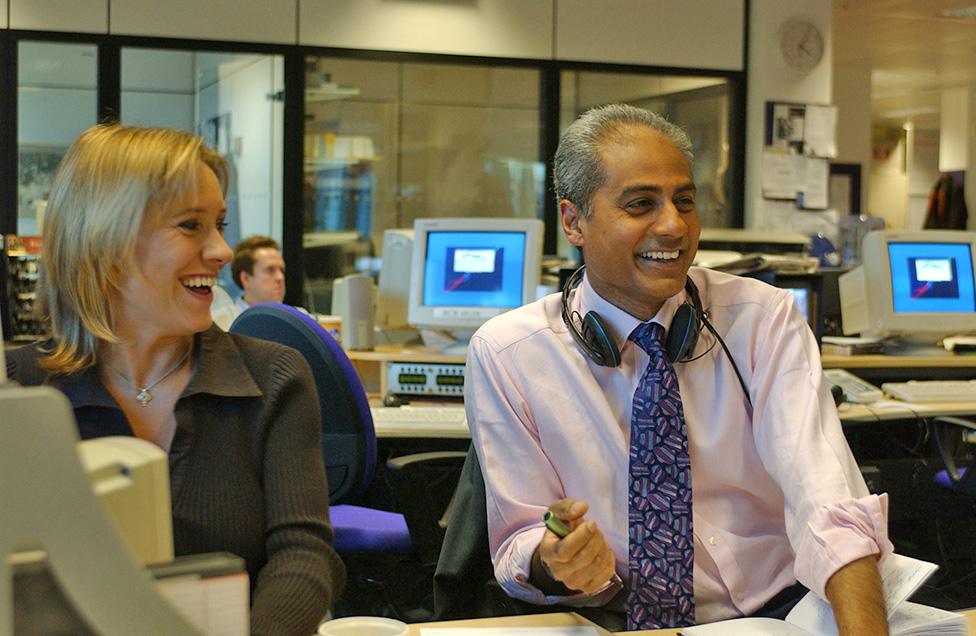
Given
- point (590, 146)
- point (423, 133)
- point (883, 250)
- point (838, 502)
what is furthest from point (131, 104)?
point (838, 502)

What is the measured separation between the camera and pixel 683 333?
70.9 inches

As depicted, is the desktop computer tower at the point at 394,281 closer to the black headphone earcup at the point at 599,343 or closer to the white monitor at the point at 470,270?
the white monitor at the point at 470,270

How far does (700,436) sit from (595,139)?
50cm

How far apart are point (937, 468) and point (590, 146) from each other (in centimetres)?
310

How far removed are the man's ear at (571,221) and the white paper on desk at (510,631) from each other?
2.29 ft

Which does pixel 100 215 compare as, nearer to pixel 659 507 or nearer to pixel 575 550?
pixel 575 550

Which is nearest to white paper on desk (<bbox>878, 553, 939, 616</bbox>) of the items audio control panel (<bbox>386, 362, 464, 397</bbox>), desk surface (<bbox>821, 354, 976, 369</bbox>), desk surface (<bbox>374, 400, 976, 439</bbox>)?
desk surface (<bbox>374, 400, 976, 439</bbox>)

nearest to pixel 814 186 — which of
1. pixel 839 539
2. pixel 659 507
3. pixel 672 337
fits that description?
pixel 672 337

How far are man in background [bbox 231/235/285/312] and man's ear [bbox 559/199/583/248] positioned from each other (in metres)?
3.21

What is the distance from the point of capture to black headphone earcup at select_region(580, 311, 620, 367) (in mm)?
1806

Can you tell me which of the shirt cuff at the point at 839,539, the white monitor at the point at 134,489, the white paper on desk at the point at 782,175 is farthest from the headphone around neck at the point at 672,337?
the white paper on desk at the point at 782,175

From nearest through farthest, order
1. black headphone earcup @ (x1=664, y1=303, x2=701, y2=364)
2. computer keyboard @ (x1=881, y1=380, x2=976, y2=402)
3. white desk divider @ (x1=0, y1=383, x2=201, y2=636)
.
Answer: white desk divider @ (x1=0, y1=383, x2=201, y2=636)
black headphone earcup @ (x1=664, y1=303, x2=701, y2=364)
computer keyboard @ (x1=881, y1=380, x2=976, y2=402)

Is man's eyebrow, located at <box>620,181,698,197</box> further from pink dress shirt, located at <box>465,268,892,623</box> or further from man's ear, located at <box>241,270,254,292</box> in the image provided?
man's ear, located at <box>241,270,254,292</box>

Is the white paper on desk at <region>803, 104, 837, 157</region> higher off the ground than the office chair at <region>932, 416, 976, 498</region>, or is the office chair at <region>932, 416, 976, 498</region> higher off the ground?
the white paper on desk at <region>803, 104, 837, 157</region>
